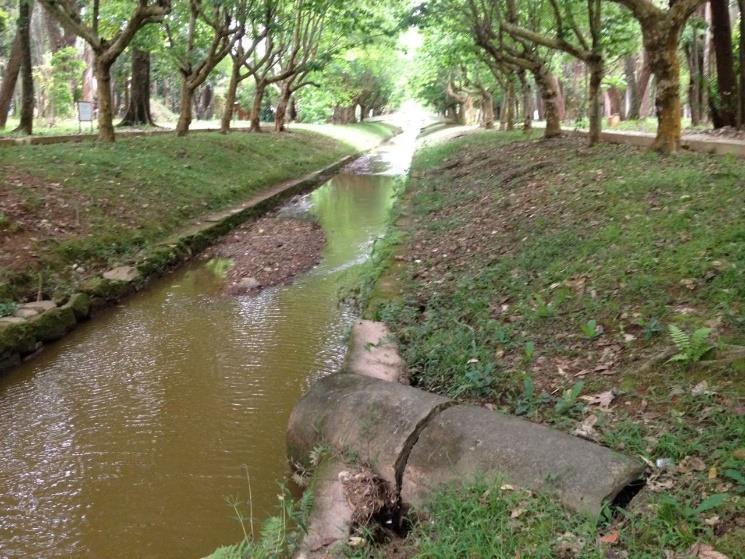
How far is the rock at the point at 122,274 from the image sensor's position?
28.6 feet

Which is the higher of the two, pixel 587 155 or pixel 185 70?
pixel 185 70

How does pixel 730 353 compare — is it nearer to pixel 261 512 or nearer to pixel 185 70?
pixel 261 512

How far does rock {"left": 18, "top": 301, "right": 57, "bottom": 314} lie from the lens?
7138 millimetres

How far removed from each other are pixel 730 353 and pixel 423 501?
2253 millimetres

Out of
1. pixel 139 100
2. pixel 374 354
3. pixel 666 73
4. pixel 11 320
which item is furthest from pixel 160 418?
pixel 139 100

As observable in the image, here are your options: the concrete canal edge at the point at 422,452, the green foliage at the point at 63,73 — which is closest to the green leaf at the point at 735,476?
the concrete canal edge at the point at 422,452

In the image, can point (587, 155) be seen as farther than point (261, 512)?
Yes

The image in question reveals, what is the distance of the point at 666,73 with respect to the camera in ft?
30.2

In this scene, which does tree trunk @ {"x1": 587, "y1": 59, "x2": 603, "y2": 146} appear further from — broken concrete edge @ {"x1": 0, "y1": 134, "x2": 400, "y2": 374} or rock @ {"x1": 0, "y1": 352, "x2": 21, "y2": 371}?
rock @ {"x1": 0, "y1": 352, "x2": 21, "y2": 371}

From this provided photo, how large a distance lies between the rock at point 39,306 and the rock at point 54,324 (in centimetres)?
9

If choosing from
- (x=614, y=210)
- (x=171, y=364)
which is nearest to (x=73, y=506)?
(x=171, y=364)

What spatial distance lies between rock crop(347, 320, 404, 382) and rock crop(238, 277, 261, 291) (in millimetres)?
3424

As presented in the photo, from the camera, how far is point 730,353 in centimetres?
396

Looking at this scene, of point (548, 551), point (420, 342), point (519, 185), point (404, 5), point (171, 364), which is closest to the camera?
point (548, 551)
